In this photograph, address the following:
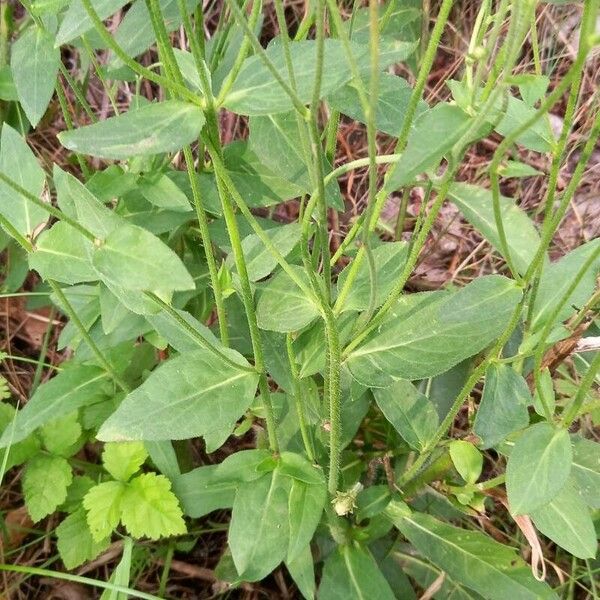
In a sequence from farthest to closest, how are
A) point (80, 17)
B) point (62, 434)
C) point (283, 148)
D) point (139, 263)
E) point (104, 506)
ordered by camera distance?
point (62, 434) < point (104, 506) < point (283, 148) < point (80, 17) < point (139, 263)

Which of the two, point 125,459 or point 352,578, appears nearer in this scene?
point 352,578

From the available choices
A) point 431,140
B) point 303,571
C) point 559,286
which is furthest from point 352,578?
point 431,140

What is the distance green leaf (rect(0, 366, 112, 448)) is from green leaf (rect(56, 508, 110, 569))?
0.24 meters

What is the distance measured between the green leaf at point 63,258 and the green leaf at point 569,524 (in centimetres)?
79

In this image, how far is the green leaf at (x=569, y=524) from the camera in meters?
1.13

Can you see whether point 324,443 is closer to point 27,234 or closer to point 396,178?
point 27,234

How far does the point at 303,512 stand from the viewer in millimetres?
1183

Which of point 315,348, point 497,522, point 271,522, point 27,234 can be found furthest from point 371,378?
point 497,522

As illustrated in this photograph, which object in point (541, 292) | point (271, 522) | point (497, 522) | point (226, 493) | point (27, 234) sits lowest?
point (497, 522)

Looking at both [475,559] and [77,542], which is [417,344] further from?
[77,542]

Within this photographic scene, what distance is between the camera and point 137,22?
1148 mm

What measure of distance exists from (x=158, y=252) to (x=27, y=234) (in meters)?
0.41

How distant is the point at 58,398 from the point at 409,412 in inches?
26.9

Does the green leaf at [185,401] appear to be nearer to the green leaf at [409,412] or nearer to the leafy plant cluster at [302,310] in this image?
the leafy plant cluster at [302,310]
